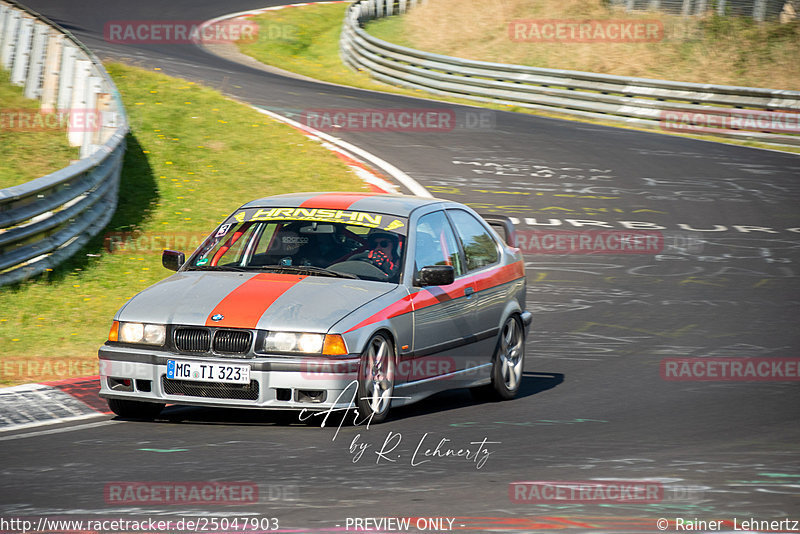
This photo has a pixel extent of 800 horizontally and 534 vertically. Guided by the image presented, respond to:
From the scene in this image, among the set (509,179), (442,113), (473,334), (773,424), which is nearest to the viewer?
(773,424)

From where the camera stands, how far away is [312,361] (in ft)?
25.1

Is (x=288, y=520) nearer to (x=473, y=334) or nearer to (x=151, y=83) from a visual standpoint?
(x=473, y=334)

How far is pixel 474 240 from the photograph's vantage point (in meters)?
9.83

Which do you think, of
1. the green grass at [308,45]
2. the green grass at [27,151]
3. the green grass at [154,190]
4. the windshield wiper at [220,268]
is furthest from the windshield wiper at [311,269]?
the green grass at [308,45]

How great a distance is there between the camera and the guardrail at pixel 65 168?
11914 mm

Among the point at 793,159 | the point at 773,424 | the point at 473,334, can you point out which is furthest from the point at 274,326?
the point at 793,159

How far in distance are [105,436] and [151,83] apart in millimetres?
15622

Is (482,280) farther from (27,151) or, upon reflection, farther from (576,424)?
(27,151)

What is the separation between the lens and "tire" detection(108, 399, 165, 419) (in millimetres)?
8141

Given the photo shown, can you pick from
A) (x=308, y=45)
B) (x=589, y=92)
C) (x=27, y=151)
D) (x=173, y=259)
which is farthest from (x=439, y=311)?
(x=308, y=45)

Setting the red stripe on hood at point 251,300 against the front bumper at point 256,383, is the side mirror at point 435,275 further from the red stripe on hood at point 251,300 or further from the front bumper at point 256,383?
the front bumper at point 256,383

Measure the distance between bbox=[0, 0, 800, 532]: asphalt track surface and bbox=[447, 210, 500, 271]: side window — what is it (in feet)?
3.58

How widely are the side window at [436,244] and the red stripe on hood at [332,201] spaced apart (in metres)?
0.55

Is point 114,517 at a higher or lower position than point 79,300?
higher
